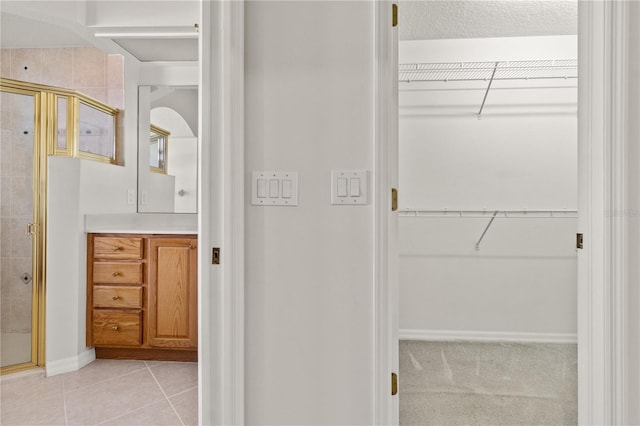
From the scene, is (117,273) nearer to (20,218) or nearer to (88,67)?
(20,218)

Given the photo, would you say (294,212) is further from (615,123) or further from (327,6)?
(615,123)

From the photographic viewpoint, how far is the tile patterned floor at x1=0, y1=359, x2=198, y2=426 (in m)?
1.95

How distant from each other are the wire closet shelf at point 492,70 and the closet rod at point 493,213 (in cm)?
96

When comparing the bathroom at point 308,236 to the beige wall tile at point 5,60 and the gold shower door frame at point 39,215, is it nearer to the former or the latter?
A: the gold shower door frame at point 39,215

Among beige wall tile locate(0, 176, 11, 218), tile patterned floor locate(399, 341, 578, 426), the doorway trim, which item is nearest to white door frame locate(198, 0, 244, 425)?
tile patterned floor locate(399, 341, 578, 426)

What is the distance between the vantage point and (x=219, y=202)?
1312 millimetres

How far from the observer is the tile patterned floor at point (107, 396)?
1948mm

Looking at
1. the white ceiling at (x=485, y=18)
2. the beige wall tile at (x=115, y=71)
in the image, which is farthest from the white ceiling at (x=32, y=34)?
the white ceiling at (x=485, y=18)

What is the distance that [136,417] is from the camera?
196 centimetres

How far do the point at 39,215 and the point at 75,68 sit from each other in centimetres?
128

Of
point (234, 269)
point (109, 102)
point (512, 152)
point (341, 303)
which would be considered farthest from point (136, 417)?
point (512, 152)

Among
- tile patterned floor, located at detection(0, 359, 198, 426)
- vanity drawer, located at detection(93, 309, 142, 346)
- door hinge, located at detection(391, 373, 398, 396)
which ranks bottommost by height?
tile patterned floor, located at detection(0, 359, 198, 426)

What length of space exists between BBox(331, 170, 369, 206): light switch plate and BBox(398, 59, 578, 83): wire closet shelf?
5.91 feet

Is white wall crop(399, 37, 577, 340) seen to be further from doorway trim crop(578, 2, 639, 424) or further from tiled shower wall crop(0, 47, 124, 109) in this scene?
tiled shower wall crop(0, 47, 124, 109)
